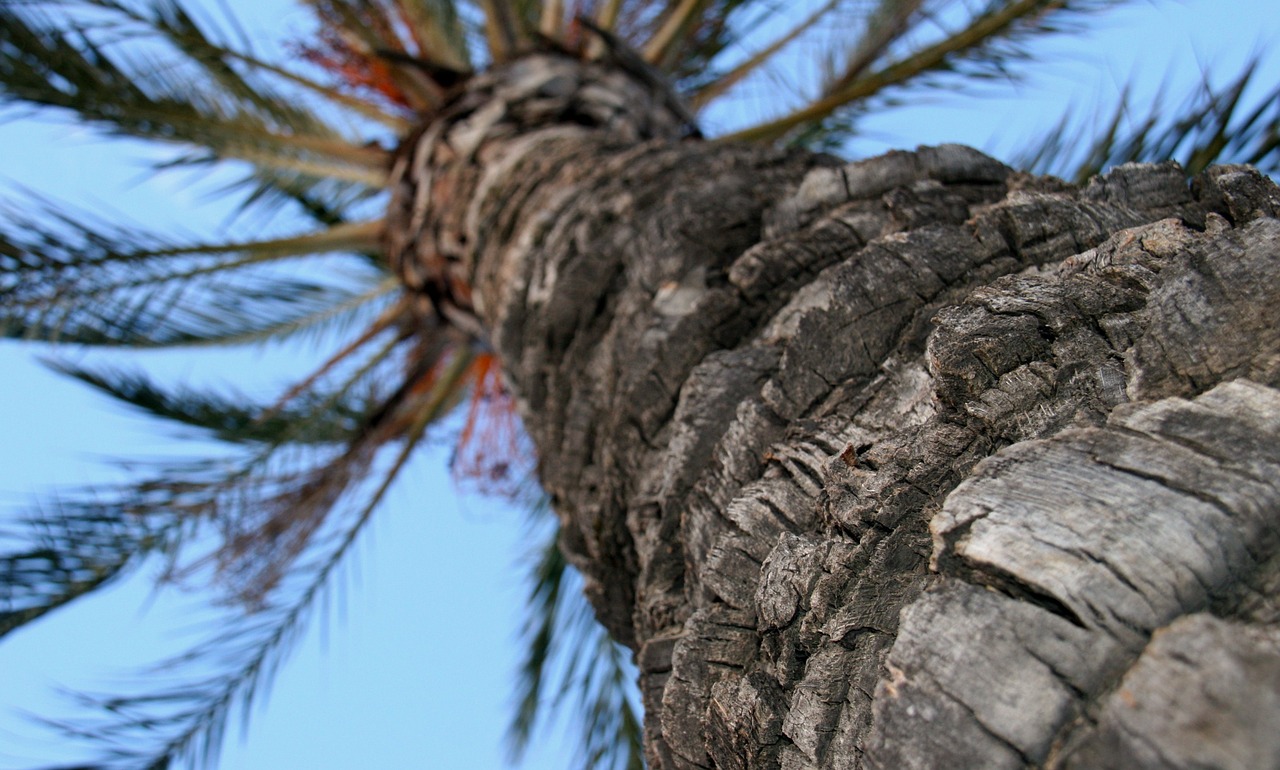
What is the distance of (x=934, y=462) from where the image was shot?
1.07 m

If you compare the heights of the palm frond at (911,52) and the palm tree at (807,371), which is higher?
the palm frond at (911,52)

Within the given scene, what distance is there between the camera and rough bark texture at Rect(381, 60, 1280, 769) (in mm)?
801

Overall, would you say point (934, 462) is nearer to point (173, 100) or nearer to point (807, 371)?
point (807, 371)

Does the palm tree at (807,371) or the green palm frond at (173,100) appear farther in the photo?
the green palm frond at (173,100)

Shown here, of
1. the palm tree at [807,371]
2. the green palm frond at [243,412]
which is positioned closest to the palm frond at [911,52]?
the palm tree at [807,371]

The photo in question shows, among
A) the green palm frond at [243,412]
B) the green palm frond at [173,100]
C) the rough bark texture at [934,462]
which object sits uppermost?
the green palm frond at [173,100]

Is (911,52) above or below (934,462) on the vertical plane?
above

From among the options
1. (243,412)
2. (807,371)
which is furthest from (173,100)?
(807,371)

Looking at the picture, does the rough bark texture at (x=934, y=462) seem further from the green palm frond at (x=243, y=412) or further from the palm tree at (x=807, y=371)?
the green palm frond at (x=243, y=412)

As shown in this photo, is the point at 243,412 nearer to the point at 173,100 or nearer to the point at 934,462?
the point at 173,100

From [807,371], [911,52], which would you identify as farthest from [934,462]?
[911,52]

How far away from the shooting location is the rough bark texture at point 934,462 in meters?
0.80

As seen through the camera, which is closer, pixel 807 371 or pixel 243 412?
pixel 807 371

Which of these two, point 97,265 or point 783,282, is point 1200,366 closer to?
point 783,282
